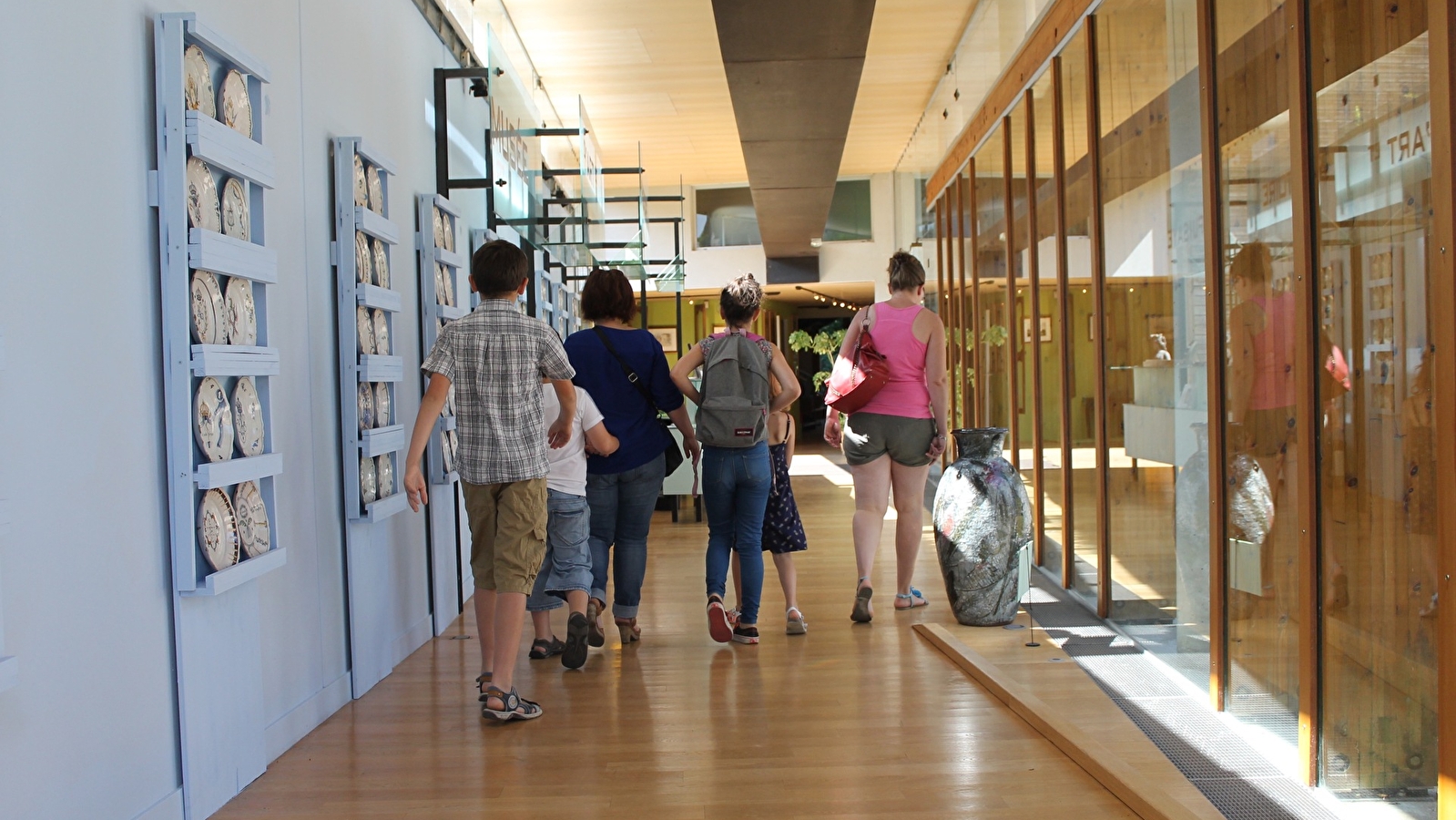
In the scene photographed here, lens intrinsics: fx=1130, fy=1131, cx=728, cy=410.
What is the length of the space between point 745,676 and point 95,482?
216cm

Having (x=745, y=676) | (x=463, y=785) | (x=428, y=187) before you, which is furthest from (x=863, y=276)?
(x=463, y=785)

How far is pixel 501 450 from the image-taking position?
3293 mm

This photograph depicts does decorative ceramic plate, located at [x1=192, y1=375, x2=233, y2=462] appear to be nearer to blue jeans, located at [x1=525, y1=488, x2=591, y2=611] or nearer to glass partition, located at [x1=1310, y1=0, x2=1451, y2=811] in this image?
blue jeans, located at [x1=525, y1=488, x2=591, y2=611]

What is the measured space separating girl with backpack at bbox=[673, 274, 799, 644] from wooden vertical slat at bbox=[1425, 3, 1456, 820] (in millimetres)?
2328

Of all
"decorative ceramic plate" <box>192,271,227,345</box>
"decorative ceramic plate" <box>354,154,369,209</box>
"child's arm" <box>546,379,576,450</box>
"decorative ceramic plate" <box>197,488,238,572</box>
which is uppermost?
"decorative ceramic plate" <box>354,154,369,209</box>

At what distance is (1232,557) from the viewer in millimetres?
3152

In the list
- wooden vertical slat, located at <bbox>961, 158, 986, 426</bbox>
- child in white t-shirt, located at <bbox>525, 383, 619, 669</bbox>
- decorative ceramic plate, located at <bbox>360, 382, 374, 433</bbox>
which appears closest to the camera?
decorative ceramic plate, located at <bbox>360, 382, 374, 433</bbox>

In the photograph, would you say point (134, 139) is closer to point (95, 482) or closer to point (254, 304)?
point (254, 304)

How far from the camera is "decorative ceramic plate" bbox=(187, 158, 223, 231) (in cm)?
254

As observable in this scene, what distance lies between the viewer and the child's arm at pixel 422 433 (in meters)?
3.12

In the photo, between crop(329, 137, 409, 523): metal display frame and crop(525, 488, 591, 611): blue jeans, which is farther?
crop(525, 488, 591, 611): blue jeans

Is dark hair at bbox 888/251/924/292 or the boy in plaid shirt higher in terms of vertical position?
dark hair at bbox 888/251/924/292

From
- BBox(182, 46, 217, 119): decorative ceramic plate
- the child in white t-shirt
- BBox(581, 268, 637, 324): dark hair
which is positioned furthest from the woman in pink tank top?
BBox(182, 46, 217, 119): decorative ceramic plate

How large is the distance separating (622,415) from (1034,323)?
108 inches
